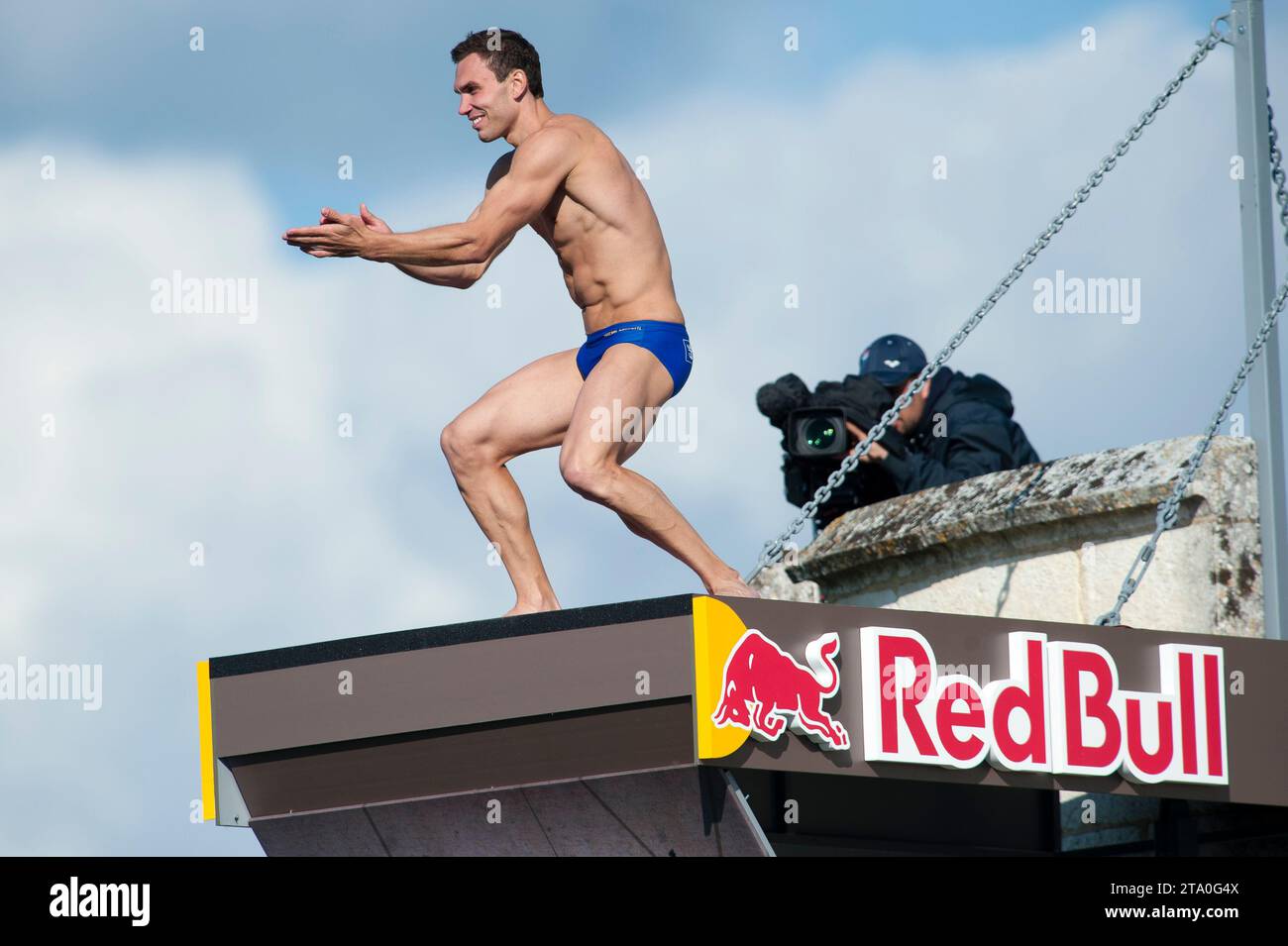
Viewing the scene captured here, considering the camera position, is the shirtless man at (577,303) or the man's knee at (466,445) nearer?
the shirtless man at (577,303)

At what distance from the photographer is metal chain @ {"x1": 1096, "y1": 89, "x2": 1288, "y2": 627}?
9.49m

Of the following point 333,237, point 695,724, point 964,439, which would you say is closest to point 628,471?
point 695,724

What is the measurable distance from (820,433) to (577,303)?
110 inches

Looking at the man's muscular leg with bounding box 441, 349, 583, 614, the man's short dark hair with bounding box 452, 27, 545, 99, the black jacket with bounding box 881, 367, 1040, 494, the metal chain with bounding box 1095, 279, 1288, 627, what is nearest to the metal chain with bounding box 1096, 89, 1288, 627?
the metal chain with bounding box 1095, 279, 1288, 627

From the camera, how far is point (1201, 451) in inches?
392

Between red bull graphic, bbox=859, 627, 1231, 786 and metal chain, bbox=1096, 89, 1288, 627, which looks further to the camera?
metal chain, bbox=1096, 89, 1288, 627

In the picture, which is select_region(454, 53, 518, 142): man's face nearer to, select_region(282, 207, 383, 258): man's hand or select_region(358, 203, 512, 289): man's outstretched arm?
select_region(358, 203, 512, 289): man's outstretched arm

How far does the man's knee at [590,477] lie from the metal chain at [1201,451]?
7.18ft

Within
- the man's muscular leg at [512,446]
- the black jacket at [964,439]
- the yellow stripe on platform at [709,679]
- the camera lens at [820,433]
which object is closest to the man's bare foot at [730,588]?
the yellow stripe on platform at [709,679]

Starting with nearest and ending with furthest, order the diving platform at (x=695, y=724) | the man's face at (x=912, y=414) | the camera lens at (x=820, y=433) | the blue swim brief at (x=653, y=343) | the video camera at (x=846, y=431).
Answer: the diving platform at (x=695, y=724) < the blue swim brief at (x=653, y=343) < the camera lens at (x=820, y=433) < the video camera at (x=846, y=431) < the man's face at (x=912, y=414)

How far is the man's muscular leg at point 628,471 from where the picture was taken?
8203mm

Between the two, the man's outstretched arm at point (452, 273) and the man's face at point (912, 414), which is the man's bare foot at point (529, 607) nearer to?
the man's outstretched arm at point (452, 273)

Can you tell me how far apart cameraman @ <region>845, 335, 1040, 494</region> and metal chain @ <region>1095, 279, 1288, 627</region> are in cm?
150
